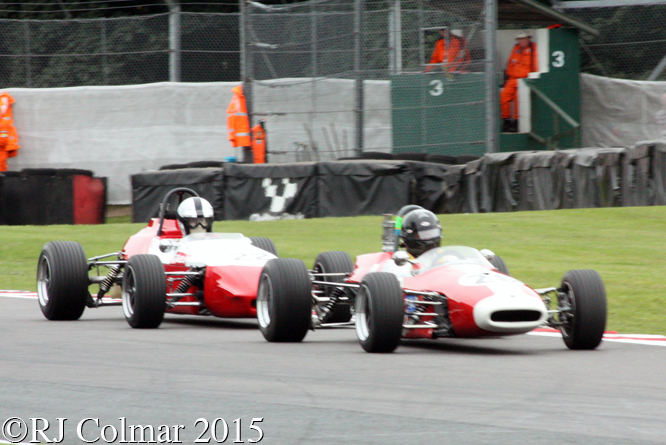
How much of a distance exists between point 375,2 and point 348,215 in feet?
12.9

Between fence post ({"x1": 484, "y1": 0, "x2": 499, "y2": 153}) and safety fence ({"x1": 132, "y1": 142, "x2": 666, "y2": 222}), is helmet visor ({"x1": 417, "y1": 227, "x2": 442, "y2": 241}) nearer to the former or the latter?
safety fence ({"x1": 132, "y1": 142, "x2": 666, "y2": 222})

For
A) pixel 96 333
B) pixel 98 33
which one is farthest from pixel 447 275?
pixel 98 33

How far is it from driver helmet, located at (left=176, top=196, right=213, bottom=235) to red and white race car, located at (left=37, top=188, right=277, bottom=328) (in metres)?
0.07

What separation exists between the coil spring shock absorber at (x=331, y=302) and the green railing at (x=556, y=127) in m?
13.5

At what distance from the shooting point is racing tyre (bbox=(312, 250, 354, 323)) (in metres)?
9.78

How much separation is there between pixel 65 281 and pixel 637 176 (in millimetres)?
9791

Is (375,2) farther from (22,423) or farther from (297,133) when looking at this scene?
(22,423)

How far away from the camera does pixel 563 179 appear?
18.1 metres

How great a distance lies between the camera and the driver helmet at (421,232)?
889 cm

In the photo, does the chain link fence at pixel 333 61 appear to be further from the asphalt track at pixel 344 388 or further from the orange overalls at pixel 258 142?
the asphalt track at pixel 344 388

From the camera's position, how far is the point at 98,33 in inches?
902

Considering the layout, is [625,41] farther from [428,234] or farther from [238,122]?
[428,234]

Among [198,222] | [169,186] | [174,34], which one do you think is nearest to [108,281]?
[198,222]

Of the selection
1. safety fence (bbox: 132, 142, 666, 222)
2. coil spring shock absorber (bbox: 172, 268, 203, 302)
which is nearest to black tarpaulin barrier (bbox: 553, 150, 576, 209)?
safety fence (bbox: 132, 142, 666, 222)
